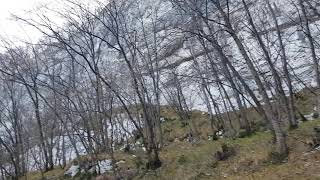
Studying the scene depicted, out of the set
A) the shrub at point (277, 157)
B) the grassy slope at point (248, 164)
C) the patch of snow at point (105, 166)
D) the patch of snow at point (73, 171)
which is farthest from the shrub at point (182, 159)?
the patch of snow at point (73, 171)

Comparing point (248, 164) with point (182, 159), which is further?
point (182, 159)

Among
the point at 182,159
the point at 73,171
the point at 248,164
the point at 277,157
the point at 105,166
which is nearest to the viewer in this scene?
the point at 277,157

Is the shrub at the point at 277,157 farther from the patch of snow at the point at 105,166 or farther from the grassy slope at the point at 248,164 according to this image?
the patch of snow at the point at 105,166

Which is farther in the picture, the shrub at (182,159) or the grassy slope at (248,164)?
the shrub at (182,159)

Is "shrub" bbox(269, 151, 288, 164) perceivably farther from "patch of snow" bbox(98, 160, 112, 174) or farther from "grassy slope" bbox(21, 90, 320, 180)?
"patch of snow" bbox(98, 160, 112, 174)

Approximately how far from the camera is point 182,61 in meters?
47.6

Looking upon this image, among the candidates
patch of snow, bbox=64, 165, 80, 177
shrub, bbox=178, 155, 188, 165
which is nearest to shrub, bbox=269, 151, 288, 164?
shrub, bbox=178, 155, 188, 165

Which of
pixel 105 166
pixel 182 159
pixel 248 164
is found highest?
pixel 105 166

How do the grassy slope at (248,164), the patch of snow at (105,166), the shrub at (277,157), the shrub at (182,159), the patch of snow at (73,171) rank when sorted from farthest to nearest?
the patch of snow at (73,171), the patch of snow at (105,166), the shrub at (182,159), the shrub at (277,157), the grassy slope at (248,164)

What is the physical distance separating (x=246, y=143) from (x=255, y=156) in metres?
3.56

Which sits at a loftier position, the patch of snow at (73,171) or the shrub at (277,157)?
the patch of snow at (73,171)

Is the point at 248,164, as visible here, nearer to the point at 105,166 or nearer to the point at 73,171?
the point at 105,166

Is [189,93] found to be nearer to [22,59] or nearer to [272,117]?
[22,59]

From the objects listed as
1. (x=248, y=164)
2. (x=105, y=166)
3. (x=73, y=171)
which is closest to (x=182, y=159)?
(x=248, y=164)
